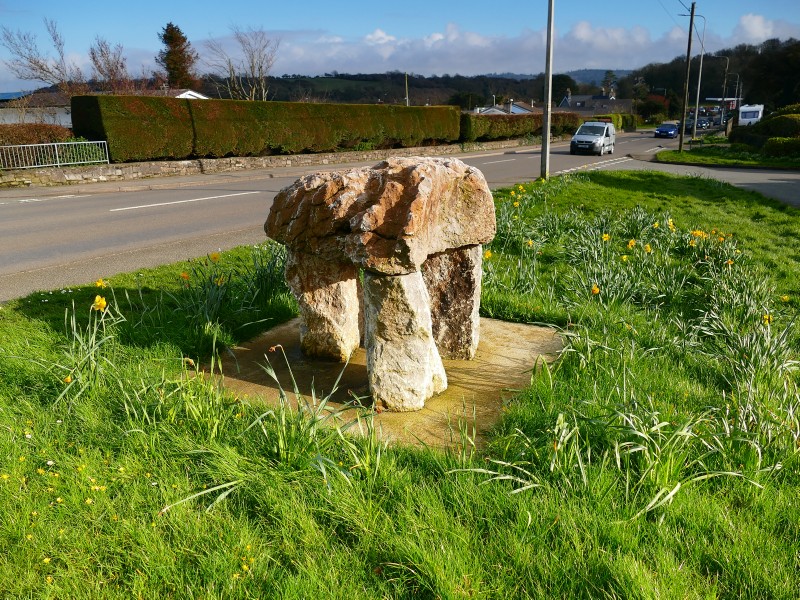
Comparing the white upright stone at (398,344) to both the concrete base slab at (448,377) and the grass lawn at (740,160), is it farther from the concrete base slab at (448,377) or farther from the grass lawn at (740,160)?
the grass lawn at (740,160)

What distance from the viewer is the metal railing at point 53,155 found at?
53.3 feet

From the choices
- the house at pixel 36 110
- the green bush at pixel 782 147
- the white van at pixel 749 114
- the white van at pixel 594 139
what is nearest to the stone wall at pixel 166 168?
the house at pixel 36 110

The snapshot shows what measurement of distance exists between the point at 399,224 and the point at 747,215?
1005 centimetres

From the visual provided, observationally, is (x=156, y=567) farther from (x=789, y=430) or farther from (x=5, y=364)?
(x=789, y=430)

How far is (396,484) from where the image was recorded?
2.83 meters

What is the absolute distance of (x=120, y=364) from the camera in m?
4.05

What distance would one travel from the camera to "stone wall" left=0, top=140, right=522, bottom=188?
54.2ft

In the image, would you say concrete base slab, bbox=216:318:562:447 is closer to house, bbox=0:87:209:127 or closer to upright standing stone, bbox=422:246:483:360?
upright standing stone, bbox=422:246:483:360

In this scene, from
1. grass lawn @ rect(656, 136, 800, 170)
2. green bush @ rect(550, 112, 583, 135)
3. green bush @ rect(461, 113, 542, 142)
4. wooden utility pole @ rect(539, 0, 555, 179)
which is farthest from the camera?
green bush @ rect(550, 112, 583, 135)

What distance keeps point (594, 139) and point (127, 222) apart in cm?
2562

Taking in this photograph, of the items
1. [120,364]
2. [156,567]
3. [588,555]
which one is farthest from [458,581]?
[120,364]

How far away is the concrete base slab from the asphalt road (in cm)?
297

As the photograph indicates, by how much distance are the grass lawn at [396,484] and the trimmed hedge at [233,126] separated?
1533 centimetres

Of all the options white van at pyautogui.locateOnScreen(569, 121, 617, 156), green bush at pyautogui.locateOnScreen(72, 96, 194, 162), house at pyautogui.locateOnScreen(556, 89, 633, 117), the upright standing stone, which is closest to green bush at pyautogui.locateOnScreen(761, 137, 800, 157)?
white van at pyautogui.locateOnScreen(569, 121, 617, 156)
